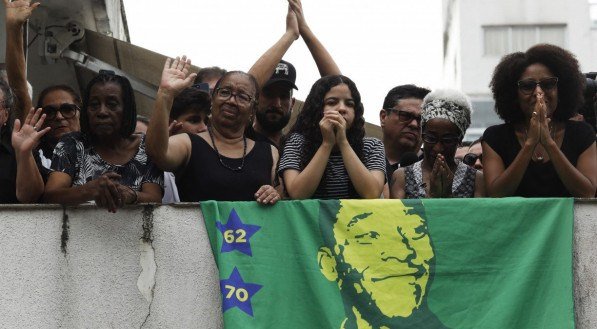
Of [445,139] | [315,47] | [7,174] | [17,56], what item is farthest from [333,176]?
[17,56]

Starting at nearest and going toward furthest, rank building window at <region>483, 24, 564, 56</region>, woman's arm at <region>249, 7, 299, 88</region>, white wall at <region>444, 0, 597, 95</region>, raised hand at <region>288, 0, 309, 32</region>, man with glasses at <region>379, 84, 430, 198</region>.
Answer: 1. woman's arm at <region>249, 7, 299, 88</region>
2. man with glasses at <region>379, 84, 430, 198</region>
3. raised hand at <region>288, 0, 309, 32</region>
4. white wall at <region>444, 0, 597, 95</region>
5. building window at <region>483, 24, 564, 56</region>

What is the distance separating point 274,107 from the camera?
7.96m

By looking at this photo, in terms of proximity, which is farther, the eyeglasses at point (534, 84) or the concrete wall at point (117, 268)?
the eyeglasses at point (534, 84)

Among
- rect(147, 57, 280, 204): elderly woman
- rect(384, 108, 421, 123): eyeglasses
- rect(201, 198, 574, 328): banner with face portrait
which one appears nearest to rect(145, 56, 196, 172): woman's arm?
rect(147, 57, 280, 204): elderly woman


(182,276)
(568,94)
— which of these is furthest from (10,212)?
(568,94)

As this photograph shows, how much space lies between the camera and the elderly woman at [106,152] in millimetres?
6789

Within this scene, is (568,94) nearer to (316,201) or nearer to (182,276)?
(316,201)

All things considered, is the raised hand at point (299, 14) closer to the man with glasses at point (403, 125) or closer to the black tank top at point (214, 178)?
the man with glasses at point (403, 125)

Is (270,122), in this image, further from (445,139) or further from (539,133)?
(539,133)

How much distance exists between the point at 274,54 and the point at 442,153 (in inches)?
54.1

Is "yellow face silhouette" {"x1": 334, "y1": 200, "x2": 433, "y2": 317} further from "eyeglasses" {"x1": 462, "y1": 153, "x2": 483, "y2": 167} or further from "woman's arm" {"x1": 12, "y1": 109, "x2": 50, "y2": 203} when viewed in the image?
"woman's arm" {"x1": 12, "y1": 109, "x2": 50, "y2": 203}

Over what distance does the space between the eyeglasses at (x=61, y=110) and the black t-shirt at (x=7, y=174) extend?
66 centimetres

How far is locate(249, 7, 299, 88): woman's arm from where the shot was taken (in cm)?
789

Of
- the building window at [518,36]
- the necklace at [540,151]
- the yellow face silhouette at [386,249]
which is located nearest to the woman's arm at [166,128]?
the yellow face silhouette at [386,249]
